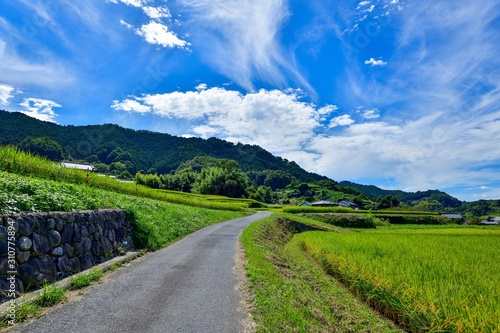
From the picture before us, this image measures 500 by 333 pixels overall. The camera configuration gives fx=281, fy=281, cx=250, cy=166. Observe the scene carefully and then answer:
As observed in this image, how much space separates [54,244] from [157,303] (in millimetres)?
3119

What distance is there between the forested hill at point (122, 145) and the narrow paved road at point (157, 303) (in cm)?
9883

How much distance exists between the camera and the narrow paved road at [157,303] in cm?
498

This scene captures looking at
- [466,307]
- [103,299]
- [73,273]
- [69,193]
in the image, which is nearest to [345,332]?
[466,307]

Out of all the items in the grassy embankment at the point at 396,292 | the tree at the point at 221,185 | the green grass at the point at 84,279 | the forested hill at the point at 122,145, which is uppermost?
the forested hill at the point at 122,145

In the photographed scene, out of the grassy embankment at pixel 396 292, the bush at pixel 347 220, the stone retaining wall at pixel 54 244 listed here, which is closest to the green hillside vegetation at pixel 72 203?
the stone retaining wall at pixel 54 244

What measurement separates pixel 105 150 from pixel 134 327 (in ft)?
464

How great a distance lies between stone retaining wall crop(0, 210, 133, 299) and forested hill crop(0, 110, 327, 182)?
3791 inches

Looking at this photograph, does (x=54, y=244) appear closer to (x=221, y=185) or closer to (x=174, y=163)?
(x=221, y=185)

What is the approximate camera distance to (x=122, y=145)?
142 metres

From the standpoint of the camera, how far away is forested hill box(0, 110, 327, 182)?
96.2 m

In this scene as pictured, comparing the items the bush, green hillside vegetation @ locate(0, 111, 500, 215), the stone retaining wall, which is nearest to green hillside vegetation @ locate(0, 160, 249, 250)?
the stone retaining wall

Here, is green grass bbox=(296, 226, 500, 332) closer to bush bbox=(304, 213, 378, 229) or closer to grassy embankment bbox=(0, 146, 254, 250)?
grassy embankment bbox=(0, 146, 254, 250)

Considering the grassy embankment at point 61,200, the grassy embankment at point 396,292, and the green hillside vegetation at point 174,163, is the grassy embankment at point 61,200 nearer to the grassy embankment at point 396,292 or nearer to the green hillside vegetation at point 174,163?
the grassy embankment at point 396,292

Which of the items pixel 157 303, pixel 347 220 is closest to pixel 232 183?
pixel 347 220
